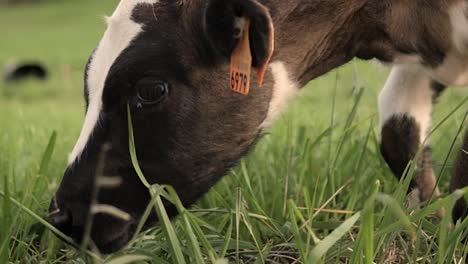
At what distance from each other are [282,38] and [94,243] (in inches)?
37.4

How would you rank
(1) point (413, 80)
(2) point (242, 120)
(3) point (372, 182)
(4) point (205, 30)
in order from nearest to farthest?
(4) point (205, 30), (2) point (242, 120), (3) point (372, 182), (1) point (413, 80)

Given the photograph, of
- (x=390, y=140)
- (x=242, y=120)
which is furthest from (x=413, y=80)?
(x=242, y=120)

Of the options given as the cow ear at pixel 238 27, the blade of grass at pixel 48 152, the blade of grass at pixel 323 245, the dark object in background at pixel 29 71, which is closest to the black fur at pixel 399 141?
the cow ear at pixel 238 27

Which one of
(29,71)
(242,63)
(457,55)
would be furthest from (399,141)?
(29,71)

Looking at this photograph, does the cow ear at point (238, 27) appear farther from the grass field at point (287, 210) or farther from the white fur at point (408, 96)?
the white fur at point (408, 96)

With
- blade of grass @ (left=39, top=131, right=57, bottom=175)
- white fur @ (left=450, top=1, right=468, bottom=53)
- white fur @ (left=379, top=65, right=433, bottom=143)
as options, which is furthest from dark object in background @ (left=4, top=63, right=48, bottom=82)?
white fur @ (left=450, top=1, right=468, bottom=53)

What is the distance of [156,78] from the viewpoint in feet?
8.57

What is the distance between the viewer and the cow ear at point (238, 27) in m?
2.47

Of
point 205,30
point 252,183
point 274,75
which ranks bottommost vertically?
point 252,183

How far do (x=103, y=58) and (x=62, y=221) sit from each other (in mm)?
538

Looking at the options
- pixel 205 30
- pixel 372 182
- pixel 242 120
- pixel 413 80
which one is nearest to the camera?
pixel 205 30

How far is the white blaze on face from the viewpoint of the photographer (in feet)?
8.47

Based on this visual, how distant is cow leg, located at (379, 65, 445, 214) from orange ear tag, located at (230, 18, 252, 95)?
1165 mm

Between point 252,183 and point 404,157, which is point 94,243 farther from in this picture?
point 404,157
